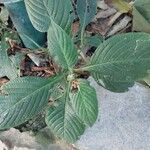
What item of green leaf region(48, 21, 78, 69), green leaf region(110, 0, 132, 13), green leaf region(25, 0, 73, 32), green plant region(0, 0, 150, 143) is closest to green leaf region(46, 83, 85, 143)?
green plant region(0, 0, 150, 143)

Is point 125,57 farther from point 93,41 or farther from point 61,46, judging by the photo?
point 93,41

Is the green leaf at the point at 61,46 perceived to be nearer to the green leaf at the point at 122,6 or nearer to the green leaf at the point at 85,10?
the green leaf at the point at 85,10

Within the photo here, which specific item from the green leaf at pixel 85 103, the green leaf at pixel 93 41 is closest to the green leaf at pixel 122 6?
the green leaf at pixel 93 41

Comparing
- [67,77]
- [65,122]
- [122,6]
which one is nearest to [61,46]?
[67,77]

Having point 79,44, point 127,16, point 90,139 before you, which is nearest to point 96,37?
point 79,44

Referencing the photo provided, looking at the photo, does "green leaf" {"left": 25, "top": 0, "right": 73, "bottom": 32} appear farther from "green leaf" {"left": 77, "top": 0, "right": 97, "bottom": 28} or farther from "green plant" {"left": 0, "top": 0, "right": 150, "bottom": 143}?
"green leaf" {"left": 77, "top": 0, "right": 97, "bottom": 28}

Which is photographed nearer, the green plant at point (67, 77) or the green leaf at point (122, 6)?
the green plant at point (67, 77)
